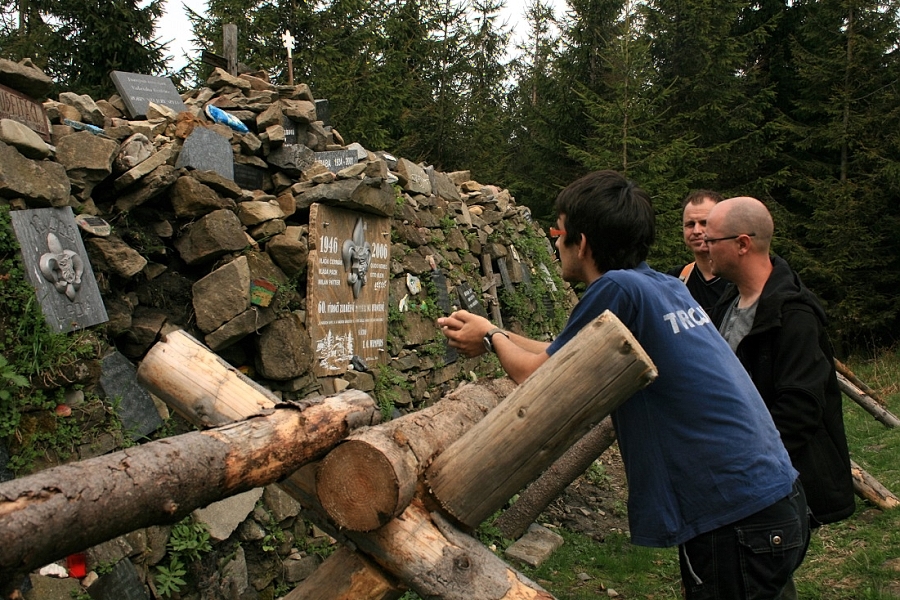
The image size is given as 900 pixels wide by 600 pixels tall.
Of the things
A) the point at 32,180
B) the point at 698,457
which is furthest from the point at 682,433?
the point at 32,180

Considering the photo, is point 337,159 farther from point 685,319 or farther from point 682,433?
point 682,433

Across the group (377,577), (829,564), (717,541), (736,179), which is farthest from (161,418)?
(736,179)

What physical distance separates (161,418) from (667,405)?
3197 millimetres

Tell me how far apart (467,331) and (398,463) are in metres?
0.68

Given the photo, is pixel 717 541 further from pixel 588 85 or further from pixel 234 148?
pixel 588 85

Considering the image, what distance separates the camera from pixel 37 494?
1470 mm

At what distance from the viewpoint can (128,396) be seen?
4129mm

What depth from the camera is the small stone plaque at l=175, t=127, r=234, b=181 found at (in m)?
5.20

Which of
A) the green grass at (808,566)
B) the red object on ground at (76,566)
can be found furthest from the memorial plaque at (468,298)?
the red object on ground at (76,566)

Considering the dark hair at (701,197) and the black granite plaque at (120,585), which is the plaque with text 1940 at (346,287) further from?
the dark hair at (701,197)

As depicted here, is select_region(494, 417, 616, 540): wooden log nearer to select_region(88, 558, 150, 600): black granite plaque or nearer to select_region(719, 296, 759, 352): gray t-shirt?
select_region(719, 296, 759, 352): gray t-shirt

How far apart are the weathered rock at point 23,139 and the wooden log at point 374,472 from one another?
9.68ft

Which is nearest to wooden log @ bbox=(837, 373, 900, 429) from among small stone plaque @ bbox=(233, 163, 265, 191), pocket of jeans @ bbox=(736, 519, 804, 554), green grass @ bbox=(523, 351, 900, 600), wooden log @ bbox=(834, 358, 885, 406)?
wooden log @ bbox=(834, 358, 885, 406)

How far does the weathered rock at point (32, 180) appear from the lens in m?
3.75
